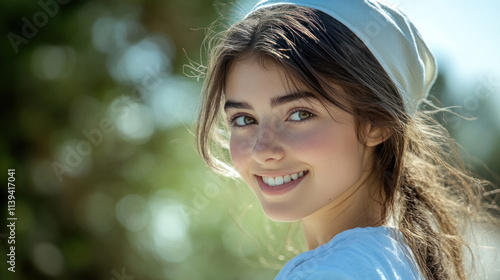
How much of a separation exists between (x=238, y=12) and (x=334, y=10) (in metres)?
0.44

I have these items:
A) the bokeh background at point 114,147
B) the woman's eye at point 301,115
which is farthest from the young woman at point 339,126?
the bokeh background at point 114,147

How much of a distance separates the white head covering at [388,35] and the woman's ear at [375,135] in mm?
86

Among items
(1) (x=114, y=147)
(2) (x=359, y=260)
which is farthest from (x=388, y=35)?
(1) (x=114, y=147)

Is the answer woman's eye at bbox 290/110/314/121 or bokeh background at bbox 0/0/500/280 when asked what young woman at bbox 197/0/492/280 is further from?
bokeh background at bbox 0/0/500/280

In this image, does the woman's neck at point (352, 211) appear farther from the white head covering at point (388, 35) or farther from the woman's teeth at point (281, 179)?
the white head covering at point (388, 35)

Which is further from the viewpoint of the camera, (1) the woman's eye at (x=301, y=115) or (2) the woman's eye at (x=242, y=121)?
(2) the woman's eye at (x=242, y=121)

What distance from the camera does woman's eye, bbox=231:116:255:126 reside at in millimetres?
1483

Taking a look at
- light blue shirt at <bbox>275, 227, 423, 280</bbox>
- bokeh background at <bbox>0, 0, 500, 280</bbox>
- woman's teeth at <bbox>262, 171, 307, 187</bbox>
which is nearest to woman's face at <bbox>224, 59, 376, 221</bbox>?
woman's teeth at <bbox>262, 171, 307, 187</bbox>

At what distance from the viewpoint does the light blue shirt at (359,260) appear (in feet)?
3.60

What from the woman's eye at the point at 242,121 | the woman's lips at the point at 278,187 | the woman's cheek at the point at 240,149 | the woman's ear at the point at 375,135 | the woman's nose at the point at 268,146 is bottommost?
the woman's ear at the point at 375,135

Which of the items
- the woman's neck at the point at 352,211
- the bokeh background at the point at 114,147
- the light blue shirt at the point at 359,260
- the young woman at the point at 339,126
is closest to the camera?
the light blue shirt at the point at 359,260

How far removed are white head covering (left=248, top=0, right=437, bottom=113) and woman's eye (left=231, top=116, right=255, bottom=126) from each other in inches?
12.0

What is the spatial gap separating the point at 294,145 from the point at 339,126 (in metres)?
0.12

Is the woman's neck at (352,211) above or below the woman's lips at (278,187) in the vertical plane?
below
